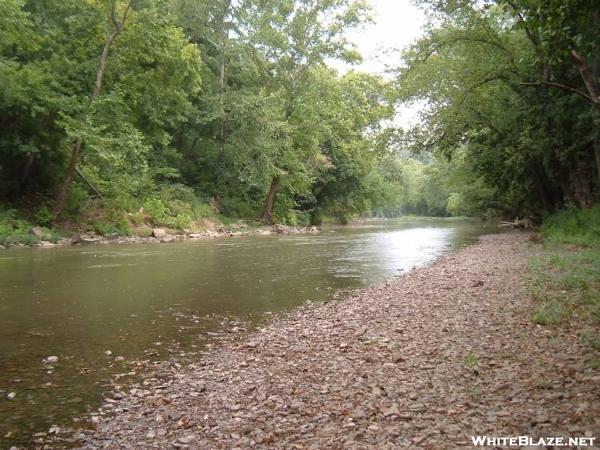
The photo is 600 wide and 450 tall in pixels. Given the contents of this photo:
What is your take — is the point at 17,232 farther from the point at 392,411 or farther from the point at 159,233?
the point at 392,411

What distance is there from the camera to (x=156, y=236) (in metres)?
26.7

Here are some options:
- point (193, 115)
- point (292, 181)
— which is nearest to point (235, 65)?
point (193, 115)

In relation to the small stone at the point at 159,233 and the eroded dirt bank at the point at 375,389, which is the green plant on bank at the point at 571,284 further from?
the small stone at the point at 159,233

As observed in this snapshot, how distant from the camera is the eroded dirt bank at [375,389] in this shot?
4012mm

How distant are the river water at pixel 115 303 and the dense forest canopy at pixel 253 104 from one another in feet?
22.3

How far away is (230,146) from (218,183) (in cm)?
337

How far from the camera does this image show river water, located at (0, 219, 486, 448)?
5.41m

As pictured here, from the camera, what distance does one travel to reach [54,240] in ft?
71.3

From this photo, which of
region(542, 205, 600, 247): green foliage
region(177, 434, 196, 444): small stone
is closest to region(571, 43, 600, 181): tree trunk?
region(542, 205, 600, 247): green foliage

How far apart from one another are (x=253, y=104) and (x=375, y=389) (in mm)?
31717

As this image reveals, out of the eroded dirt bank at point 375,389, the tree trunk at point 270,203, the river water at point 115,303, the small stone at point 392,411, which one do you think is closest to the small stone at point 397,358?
the eroded dirt bank at point 375,389

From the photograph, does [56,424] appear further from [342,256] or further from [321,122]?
[321,122]

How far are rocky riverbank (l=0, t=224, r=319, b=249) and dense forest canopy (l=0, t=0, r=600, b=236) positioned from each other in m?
1.23

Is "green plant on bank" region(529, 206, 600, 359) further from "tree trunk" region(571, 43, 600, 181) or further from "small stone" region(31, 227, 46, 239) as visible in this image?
"small stone" region(31, 227, 46, 239)
